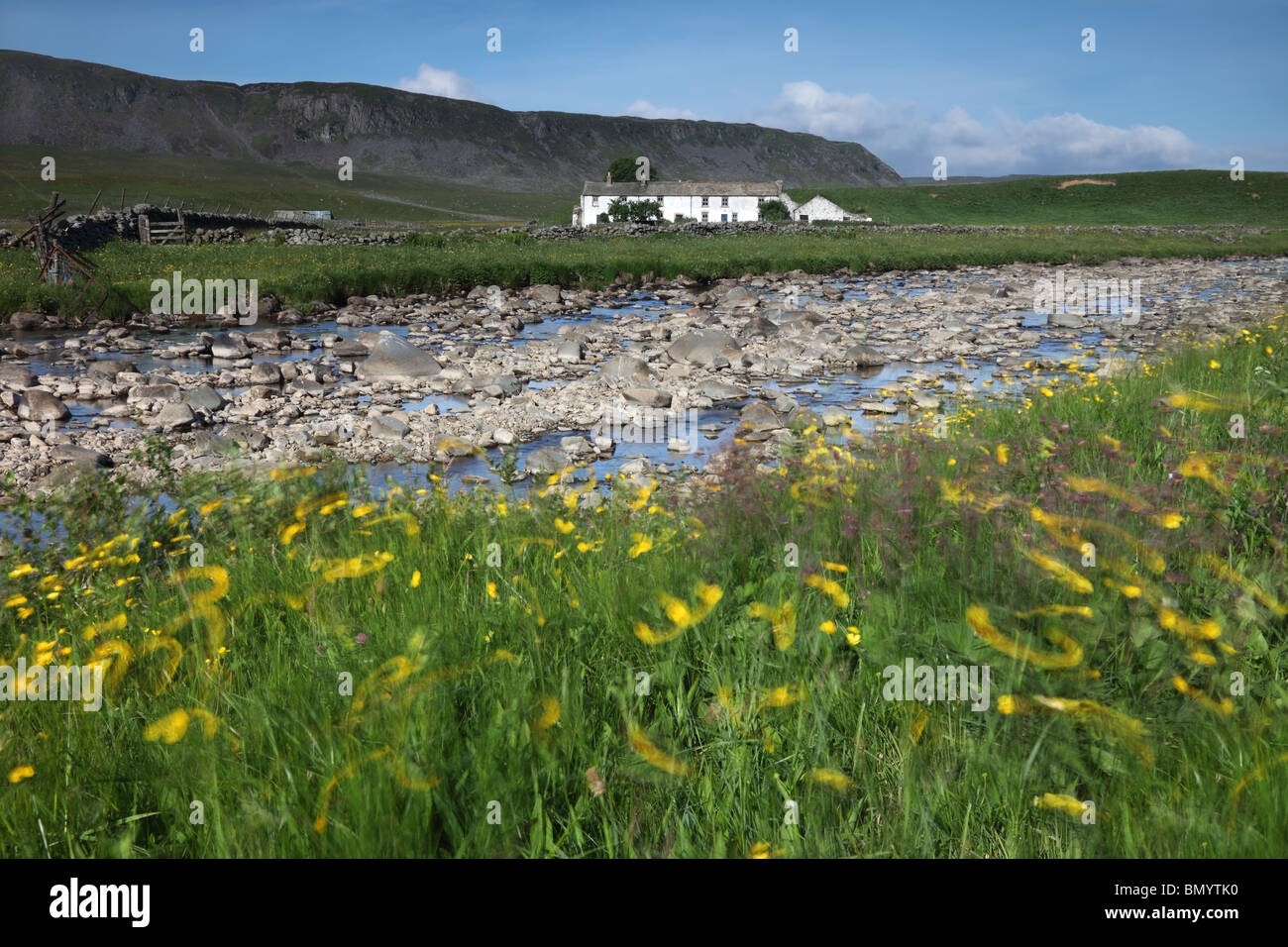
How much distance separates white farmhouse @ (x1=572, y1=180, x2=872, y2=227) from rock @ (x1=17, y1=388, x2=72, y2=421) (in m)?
89.3

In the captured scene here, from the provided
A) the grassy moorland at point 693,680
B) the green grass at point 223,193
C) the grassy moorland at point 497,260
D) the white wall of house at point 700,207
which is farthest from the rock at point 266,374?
the white wall of house at point 700,207

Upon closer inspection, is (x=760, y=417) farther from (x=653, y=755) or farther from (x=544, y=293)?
(x=544, y=293)

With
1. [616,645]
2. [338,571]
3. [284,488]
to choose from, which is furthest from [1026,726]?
[284,488]

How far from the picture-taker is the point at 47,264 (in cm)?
2255

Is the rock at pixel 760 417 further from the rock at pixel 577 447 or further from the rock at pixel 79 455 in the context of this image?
the rock at pixel 79 455

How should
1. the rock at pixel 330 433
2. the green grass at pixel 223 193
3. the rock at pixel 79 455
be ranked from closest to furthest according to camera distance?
1. the rock at pixel 79 455
2. the rock at pixel 330 433
3. the green grass at pixel 223 193

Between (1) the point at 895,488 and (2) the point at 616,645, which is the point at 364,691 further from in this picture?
(1) the point at 895,488

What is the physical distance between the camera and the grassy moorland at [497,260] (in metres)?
24.3

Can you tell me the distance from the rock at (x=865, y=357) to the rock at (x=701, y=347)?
2.30m

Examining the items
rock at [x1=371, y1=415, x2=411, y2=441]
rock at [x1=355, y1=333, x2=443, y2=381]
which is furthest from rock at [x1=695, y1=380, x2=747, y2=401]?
rock at [x1=355, y1=333, x2=443, y2=381]
